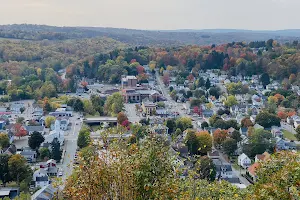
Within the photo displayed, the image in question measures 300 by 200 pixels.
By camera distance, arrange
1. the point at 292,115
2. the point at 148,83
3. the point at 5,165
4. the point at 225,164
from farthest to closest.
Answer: the point at 148,83 → the point at 292,115 → the point at 225,164 → the point at 5,165

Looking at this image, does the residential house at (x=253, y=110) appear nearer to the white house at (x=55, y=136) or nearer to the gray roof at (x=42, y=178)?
the white house at (x=55, y=136)

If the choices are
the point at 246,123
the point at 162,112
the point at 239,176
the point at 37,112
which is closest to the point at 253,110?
the point at 246,123

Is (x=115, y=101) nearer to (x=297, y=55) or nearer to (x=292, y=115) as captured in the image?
(x=292, y=115)

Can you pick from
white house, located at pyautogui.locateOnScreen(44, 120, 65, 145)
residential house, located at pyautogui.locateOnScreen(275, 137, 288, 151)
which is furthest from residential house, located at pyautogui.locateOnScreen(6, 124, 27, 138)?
residential house, located at pyautogui.locateOnScreen(275, 137, 288, 151)

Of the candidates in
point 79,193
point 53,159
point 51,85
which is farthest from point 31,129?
point 79,193

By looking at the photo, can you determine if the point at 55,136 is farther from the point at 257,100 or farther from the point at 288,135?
the point at 257,100

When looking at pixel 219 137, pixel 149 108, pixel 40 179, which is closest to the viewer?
pixel 40 179

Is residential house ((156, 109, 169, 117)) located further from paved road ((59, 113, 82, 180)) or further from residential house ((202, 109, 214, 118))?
paved road ((59, 113, 82, 180))

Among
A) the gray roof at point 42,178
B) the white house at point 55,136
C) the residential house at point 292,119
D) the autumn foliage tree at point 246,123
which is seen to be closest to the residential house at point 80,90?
the white house at point 55,136
